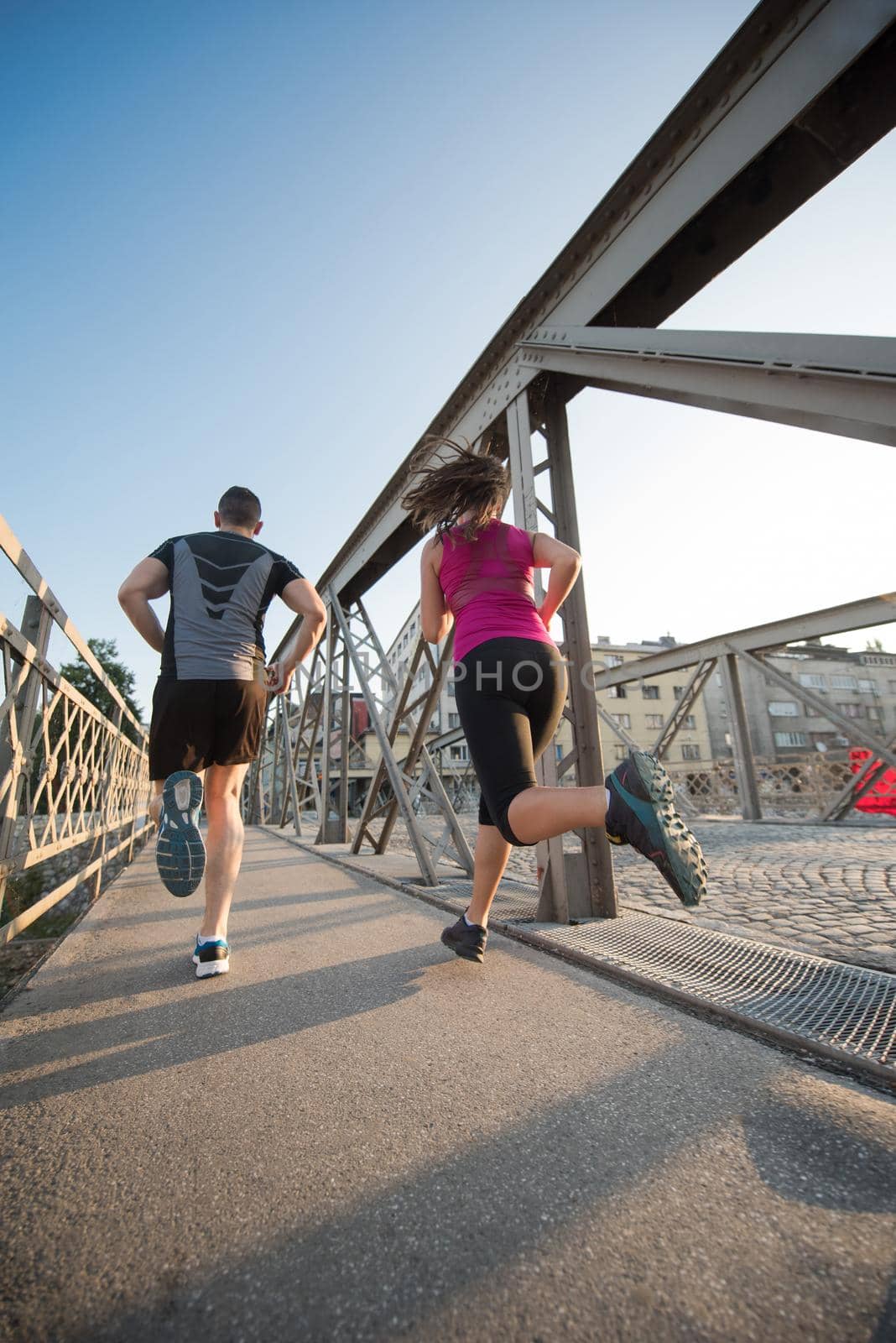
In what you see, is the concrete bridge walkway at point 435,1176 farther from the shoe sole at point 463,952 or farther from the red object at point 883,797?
the red object at point 883,797

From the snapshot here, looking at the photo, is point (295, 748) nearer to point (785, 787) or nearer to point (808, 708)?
point (785, 787)

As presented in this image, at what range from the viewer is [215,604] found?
2.41m

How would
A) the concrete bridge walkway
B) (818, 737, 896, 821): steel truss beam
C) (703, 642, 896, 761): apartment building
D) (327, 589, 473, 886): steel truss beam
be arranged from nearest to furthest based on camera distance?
the concrete bridge walkway, (327, 589, 473, 886): steel truss beam, (818, 737, 896, 821): steel truss beam, (703, 642, 896, 761): apartment building

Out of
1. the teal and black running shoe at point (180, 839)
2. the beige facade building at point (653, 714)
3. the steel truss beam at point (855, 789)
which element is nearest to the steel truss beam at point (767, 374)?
the teal and black running shoe at point (180, 839)

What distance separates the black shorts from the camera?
2.23 metres

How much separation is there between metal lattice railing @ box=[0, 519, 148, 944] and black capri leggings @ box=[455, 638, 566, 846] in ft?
5.40

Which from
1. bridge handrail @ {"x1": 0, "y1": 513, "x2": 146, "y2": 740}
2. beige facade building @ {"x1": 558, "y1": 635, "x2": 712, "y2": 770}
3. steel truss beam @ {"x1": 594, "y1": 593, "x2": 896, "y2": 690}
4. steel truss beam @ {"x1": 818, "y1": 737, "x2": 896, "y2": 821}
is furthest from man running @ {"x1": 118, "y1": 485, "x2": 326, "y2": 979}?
beige facade building @ {"x1": 558, "y1": 635, "x2": 712, "y2": 770}

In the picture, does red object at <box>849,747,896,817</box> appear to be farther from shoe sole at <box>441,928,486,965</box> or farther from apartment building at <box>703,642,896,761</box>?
apartment building at <box>703,642,896,761</box>

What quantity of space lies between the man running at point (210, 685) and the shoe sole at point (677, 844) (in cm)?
141

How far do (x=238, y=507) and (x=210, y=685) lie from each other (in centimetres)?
90

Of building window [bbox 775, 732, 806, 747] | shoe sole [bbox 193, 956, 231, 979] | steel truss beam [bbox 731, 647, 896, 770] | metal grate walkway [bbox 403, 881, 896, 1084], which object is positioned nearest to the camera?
metal grate walkway [bbox 403, 881, 896, 1084]

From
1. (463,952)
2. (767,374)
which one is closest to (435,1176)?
(463,952)

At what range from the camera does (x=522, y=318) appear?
3.58 meters

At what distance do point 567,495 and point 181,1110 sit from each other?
307cm
